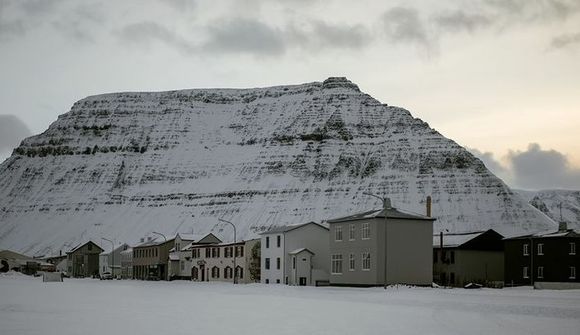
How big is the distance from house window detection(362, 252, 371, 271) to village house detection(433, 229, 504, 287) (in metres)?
20.8

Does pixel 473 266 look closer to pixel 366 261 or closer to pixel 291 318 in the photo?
pixel 366 261

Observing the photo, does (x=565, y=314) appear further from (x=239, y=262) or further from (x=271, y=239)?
(x=239, y=262)

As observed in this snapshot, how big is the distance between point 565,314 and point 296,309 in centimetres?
1202

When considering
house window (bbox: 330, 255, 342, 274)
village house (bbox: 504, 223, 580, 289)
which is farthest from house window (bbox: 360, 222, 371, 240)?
village house (bbox: 504, 223, 580, 289)

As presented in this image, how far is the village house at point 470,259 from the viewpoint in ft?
321

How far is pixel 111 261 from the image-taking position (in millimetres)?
159375

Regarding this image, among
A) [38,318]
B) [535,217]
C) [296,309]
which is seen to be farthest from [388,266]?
[535,217]

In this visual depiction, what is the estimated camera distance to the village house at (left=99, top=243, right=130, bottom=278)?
155500mm

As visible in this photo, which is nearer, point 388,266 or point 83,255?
point 388,266

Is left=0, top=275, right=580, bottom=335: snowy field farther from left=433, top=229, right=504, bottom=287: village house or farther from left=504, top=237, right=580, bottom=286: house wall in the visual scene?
left=433, top=229, right=504, bottom=287: village house

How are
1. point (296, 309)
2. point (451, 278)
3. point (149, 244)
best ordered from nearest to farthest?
point (296, 309) → point (451, 278) → point (149, 244)

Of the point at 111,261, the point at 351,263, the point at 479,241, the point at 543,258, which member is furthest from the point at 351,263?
the point at 111,261

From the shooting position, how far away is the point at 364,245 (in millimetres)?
78312

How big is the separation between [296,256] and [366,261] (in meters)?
15.2
